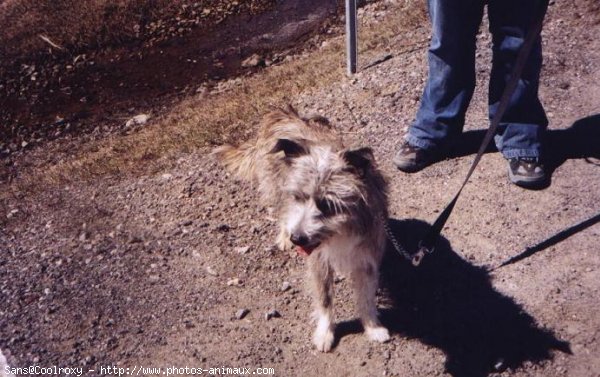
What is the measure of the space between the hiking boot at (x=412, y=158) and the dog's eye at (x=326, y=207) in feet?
6.18

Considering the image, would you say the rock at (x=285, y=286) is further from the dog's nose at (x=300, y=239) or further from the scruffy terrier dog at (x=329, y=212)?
the dog's nose at (x=300, y=239)

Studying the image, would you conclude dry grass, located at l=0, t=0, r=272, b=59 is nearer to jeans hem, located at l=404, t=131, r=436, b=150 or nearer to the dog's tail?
the dog's tail

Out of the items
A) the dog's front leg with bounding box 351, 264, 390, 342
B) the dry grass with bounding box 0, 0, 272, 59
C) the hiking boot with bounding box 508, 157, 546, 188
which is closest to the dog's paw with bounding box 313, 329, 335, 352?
the dog's front leg with bounding box 351, 264, 390, 342

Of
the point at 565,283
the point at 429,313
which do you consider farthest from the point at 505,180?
the point at 429,313

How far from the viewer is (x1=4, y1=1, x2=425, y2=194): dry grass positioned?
5.71 meters

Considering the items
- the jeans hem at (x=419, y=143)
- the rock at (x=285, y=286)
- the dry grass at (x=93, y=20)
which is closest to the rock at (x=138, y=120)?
the dry grass at (x=93, y=20)

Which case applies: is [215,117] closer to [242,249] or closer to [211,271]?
[242,249]

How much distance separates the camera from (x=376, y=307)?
12.6ft

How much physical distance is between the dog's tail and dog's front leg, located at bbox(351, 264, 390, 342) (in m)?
1.49

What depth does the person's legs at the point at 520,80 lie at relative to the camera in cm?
411

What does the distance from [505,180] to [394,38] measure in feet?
10.5

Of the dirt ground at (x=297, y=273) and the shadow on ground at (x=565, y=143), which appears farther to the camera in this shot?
the shadow on ground at (x=565, y=143)

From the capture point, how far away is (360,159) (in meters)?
3.15

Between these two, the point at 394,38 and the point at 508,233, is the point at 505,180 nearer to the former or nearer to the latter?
the point at 508,233
